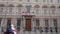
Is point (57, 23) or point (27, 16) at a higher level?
point (27, 16)

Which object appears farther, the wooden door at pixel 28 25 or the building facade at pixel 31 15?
the building facade at pixel 31 15

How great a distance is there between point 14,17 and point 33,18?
10.2 ft

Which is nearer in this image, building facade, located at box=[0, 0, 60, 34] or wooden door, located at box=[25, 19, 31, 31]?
wooden door, located at box=[25, 19, 31, 31]

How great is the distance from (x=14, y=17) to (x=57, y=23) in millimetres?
7155

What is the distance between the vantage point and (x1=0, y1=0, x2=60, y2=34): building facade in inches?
767

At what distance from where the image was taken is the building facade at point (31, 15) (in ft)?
63.9

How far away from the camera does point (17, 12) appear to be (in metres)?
20.0

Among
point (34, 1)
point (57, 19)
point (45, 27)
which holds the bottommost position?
point (45, 27)

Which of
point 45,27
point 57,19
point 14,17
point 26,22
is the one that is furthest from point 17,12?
point 57,19

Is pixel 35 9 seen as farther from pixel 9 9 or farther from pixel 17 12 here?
pixel 9 9

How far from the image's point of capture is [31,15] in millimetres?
19531

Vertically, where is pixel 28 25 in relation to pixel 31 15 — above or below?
below

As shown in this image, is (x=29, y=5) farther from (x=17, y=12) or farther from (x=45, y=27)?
(x=45, y=27)

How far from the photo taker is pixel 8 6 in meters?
20.3
